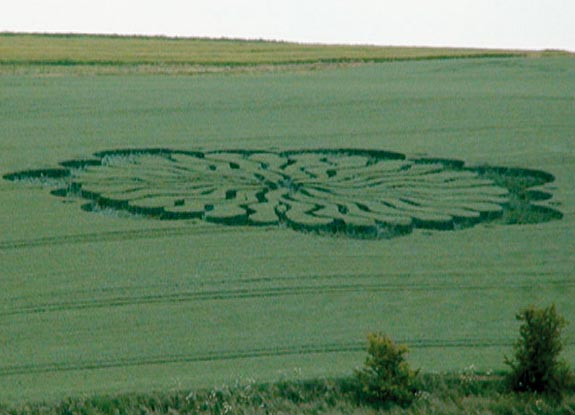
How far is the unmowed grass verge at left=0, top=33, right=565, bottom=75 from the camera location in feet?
80.5

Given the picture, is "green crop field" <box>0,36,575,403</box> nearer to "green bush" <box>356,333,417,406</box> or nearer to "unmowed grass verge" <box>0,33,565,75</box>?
"green bush" <box>356,333,417,406</box>

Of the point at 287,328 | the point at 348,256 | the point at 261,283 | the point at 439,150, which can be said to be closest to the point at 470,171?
the point at 439,150

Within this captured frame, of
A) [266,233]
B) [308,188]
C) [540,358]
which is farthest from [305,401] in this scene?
[308,188]

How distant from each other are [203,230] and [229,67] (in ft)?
47.1

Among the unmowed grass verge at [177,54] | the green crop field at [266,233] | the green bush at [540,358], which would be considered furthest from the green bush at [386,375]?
the unmowed grass verge at [177,54]

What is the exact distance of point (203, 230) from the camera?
11461 millimetres

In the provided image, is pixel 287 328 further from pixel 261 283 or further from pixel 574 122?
pixel 574 122

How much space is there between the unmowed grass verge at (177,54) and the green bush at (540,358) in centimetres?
1681

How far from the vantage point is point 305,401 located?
7.64 m

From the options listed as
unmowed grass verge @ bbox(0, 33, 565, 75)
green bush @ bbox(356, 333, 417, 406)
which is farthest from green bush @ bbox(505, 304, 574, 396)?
unmowed grass verge @ bbox(0, 33, 565, 75)

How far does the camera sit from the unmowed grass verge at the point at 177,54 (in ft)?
80.5

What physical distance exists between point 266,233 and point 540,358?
4052mm

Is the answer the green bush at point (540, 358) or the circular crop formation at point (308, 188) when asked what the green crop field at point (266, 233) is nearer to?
the circular crop formation at point (308, 188)

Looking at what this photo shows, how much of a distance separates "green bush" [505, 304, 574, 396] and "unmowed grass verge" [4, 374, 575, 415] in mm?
77
